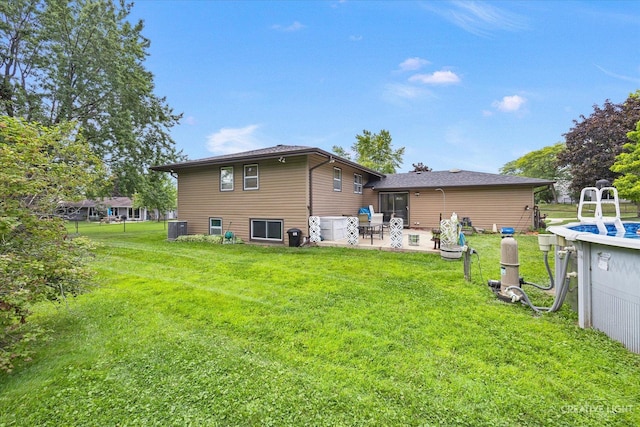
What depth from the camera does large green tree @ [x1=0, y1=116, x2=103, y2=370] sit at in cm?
235

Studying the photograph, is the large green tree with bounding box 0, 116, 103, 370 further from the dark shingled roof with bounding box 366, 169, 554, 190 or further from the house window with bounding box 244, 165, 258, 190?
the dark shingled roof with bounding box 366, 169, 554, 190

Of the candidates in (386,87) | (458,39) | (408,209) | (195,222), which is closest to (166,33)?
(195,222)

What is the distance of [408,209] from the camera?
1471 centimetres

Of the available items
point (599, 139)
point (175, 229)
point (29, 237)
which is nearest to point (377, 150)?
point (599, 139)

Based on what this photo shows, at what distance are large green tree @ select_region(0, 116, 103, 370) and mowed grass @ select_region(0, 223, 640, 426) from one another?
508mm

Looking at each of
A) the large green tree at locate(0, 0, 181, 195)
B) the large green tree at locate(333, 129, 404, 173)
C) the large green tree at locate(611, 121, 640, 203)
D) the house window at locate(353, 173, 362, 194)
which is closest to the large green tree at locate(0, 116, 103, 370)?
the large green tree at locate(0, 0, 181, 195)

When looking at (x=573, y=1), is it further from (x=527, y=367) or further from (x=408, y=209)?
(x=527, y=367)

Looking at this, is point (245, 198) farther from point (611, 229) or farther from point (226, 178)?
point (611, 229)

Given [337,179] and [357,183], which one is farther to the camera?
[357,183]

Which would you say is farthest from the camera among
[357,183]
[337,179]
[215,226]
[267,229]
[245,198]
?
[357,183]

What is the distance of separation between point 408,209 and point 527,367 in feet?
41.9

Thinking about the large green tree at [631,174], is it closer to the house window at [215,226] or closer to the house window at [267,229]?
the house window at [267,229]

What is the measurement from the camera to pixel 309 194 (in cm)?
944

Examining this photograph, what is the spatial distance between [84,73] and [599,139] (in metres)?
36.6
